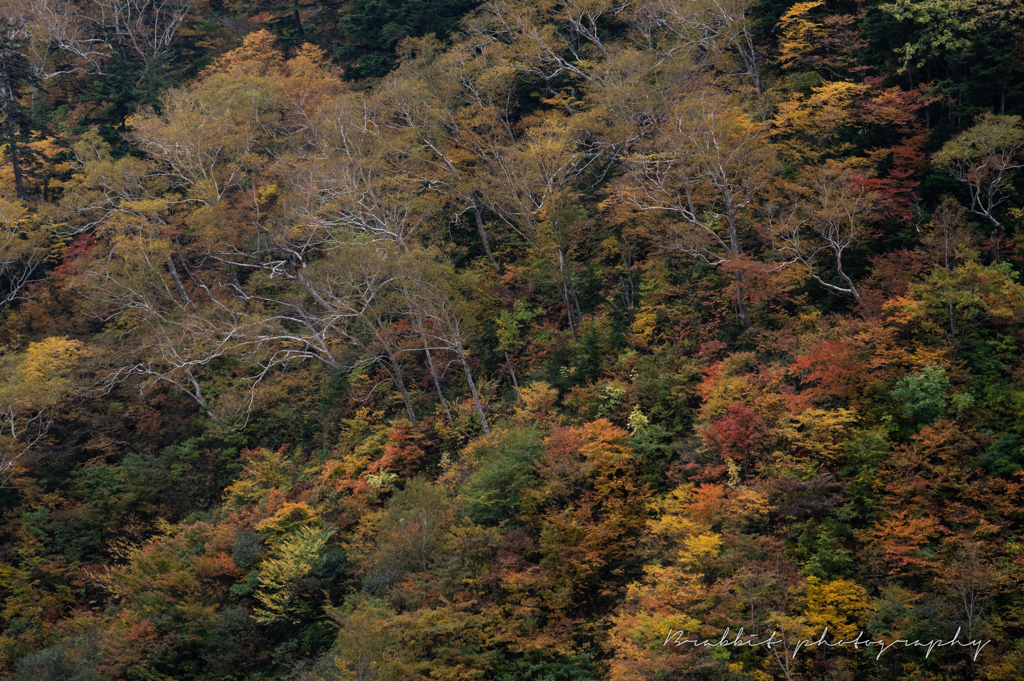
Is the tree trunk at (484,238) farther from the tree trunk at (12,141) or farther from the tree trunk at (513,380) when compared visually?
the tree trunk at (12,141)

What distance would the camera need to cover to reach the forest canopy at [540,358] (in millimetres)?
16797

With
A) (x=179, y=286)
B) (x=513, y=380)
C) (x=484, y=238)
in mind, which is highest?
(x=179, y=286)

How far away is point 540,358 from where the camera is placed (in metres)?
27.3

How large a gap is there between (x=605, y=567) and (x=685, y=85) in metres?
18.4

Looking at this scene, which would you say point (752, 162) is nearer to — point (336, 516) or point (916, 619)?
point (916, 619)

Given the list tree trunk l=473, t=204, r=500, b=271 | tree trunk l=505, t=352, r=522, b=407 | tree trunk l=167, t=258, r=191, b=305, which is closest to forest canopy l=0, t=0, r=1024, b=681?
tree trunk l=505, t=352, r=522, b=407

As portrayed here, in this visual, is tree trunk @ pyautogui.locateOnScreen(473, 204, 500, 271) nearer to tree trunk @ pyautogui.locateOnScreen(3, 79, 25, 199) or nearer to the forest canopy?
the forest canopy

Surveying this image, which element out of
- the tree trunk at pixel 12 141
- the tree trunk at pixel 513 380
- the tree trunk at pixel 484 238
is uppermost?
the tree trunk at pixel 12 141

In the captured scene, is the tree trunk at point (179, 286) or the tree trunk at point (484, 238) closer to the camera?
the tree trunk at point (484, 238)

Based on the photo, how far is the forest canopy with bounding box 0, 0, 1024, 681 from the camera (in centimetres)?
1680

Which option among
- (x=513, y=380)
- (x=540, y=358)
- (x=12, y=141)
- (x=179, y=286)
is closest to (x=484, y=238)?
(x=540, y=358)

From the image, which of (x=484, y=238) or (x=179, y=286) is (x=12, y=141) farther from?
(x=484, y=238)

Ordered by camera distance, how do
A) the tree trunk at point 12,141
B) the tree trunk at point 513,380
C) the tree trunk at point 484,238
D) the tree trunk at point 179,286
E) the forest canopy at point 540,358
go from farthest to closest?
the tree trunk at point 12,141 < the tree trunk at point 179,286 < the tree trunk at point 484,238 < the tree trunk at point 513,380 < the forest canopy at point 540,358

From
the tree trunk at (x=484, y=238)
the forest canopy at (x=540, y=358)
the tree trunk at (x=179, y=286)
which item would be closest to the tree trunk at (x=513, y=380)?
the forest canopy at (x=540, y=358)
